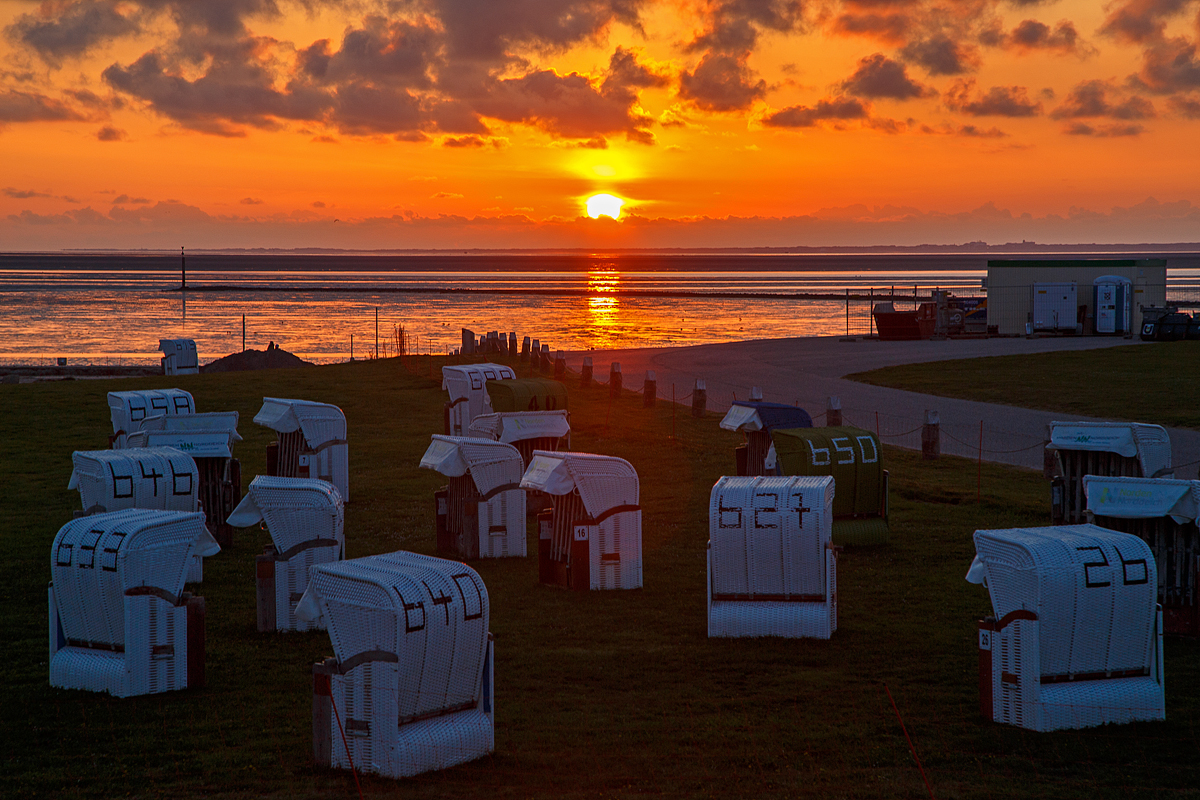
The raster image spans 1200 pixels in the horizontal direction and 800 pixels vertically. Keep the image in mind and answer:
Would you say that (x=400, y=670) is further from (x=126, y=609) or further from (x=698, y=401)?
(x=698, y=401)

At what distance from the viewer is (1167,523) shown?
10852 millimetres

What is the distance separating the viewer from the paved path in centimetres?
Answer: 2339

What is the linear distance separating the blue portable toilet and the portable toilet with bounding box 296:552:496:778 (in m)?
47.3

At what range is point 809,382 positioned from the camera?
111ft

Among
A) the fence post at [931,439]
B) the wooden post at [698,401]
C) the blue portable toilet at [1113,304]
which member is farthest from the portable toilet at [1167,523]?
the blue portable toilet at [1113,304]

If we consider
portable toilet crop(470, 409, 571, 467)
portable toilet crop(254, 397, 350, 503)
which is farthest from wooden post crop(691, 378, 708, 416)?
portable toilet crop(254, 397, 350, 503)

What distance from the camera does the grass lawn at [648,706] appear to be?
7090 mm

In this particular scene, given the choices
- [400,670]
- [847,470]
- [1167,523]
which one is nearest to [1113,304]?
[847,470]

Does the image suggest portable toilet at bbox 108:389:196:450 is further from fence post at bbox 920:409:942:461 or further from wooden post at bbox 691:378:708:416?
fence post at bbox 920:409:942:461

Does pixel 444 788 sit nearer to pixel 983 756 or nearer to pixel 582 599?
pixel 983 756

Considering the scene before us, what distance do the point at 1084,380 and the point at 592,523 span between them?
24.1m

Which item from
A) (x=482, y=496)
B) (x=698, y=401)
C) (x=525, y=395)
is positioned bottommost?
(x=482, y=496)

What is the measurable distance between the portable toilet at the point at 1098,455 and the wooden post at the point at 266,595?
9530 millimetres

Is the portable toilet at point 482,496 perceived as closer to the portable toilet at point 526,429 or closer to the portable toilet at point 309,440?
the portable toilet at point 526,429
